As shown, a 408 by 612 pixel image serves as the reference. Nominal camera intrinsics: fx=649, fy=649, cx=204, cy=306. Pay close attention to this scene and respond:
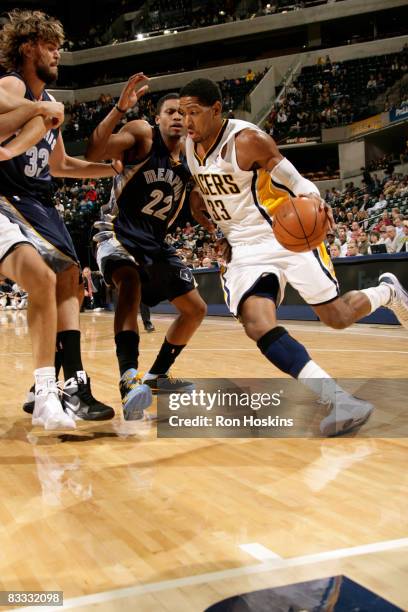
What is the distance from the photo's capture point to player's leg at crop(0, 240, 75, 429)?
3.25 meters

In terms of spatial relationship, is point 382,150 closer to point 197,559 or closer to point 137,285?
point 137,285

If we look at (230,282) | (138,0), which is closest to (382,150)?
(138,0)

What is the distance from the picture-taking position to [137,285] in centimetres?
396

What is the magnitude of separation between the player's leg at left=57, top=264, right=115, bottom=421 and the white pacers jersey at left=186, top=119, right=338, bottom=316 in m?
0.88

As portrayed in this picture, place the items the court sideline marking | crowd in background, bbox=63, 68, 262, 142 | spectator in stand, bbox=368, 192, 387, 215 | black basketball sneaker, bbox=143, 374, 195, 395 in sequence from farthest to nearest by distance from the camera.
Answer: crowd in background, bbox=63, 68, 262, 142 → spectator in stand, bbox=368, 192, 387, 215 → black basketball sneaker, bbox=143, 374, 195, 395 → the court sideline marking

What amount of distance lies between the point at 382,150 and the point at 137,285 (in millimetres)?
21497

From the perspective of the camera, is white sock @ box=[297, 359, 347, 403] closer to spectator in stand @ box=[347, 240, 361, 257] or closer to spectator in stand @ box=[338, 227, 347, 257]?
spectator in stand @ box=[347, 240, 361, 257]

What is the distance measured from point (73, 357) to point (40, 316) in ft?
A: 1.40

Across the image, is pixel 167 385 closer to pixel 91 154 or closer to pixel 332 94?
pixel 91 154

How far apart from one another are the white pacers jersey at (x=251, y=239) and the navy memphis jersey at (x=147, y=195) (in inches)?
15.6

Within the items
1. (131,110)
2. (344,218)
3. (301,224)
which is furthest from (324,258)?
(131,110)

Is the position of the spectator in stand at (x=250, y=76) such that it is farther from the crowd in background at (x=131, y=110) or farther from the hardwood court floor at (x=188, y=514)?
the hardwood court floor at (x=188, y=514)

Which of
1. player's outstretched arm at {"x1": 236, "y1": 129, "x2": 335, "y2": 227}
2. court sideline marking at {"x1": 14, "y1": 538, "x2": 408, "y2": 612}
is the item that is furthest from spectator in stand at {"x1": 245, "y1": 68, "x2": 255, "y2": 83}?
court sideline marking at {"x1": 14, "y1": 538, "x2": 408, "y2": 612}

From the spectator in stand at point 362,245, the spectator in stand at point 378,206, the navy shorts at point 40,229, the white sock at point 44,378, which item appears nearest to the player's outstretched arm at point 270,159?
the navy shorts at point 40,229
